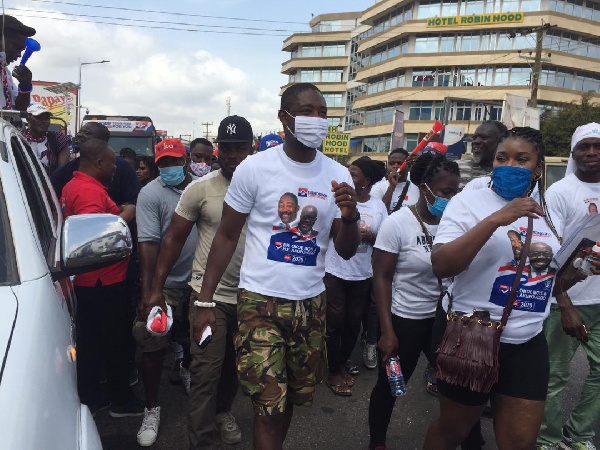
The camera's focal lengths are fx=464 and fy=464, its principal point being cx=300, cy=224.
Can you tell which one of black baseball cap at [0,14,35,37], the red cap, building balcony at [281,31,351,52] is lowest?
the red cap

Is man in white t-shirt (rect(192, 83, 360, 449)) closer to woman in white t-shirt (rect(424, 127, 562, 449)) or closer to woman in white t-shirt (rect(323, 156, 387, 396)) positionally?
woman in white t-shirt (rect(424, 127, 562, 449))

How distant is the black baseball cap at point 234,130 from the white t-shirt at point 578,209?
6.69 ft

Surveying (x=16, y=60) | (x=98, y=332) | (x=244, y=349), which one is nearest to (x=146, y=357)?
(x=98, y=332)

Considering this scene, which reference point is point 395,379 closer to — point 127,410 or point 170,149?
point 127,410

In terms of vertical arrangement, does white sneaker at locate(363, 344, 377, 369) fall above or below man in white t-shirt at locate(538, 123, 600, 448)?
below

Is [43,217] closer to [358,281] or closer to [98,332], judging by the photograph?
[98,332]

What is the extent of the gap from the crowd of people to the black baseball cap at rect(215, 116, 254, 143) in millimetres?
15

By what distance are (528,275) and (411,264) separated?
87 cm

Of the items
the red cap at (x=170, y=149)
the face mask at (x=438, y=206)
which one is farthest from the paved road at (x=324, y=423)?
the red cap at (x=170, y=149)

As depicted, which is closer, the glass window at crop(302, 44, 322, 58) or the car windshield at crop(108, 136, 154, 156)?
the car windshield at crop(108, 136, 154, 156)

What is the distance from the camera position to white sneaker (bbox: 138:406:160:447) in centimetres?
300

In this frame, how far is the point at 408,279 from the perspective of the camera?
9.58ft

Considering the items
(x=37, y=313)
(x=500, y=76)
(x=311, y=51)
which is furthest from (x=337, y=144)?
(x=311, y=51)

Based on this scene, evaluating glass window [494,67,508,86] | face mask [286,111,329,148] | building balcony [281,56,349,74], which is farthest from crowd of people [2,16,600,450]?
building balcony [281,56,349,74]
